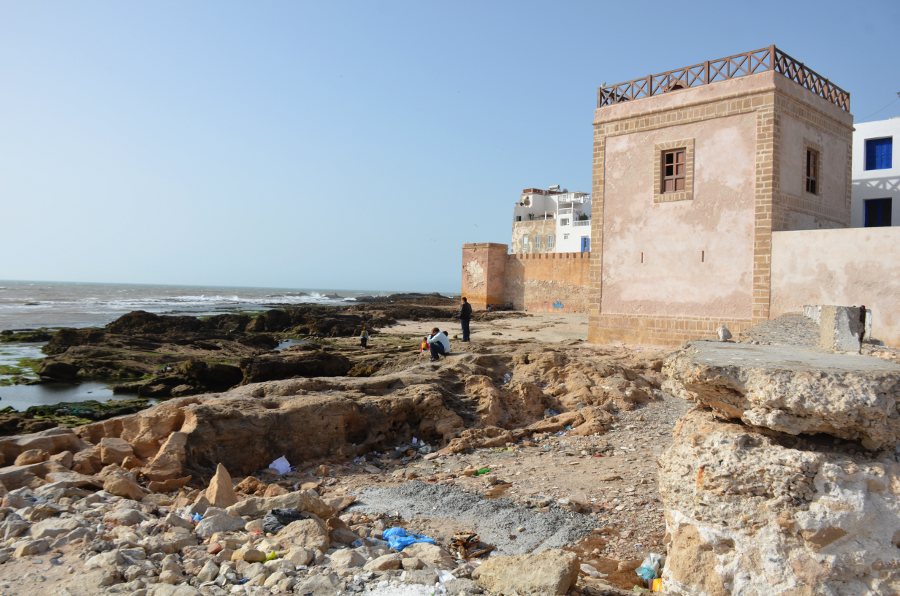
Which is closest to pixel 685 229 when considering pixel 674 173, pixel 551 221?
pixel 674 173

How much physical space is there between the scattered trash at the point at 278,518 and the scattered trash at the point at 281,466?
2625 mm

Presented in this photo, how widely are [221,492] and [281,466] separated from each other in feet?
6.60

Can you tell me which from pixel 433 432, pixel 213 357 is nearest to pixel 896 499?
pixel 433 432

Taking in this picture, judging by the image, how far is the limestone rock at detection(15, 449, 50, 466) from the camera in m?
6.53

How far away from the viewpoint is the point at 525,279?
33.3 meters

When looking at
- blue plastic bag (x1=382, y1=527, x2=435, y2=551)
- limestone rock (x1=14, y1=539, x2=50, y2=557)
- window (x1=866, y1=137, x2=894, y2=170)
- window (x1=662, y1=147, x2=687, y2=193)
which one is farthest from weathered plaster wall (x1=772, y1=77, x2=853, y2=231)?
limestone rock (x1=14, y1=539, x2=50, y2=557)

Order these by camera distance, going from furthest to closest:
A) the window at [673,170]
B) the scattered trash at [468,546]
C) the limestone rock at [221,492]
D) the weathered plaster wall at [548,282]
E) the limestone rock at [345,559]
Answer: the weathered plaster wall at [548,282]
the window at [673,170]
the limestone rock at [221,492]
the scattered trash at [468,546]
the limestone rock at [345,559]

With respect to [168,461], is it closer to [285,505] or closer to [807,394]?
[285,505]

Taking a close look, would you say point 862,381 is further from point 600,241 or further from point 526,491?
point 600,241

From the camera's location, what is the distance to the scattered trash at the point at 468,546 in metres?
5.24

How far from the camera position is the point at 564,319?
27.2 metres

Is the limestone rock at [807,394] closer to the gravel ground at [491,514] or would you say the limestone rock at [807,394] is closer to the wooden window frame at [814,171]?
the gravel ground at [491,514]

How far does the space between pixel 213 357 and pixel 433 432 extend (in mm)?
12662

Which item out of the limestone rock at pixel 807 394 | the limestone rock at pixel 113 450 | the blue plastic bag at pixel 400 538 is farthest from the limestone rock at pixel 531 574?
the limestone rock at pixel 113 450
